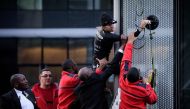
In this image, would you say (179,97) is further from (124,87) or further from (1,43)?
(1,43)

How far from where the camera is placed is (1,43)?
59.0 ft

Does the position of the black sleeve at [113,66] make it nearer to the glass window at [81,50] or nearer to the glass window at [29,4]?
the glass window at [81,50]

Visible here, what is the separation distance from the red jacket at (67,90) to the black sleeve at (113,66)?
60cm

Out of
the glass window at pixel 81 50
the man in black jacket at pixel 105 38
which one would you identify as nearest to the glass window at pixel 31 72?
the glass window at pixel 81 50

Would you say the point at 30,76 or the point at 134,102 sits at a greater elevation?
the point at 134,102

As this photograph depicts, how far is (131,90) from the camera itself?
19.6 ft

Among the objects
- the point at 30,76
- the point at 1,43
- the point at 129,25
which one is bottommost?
the point at 30,76

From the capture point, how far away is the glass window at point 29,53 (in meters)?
18.1

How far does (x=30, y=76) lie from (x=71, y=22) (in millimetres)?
2254

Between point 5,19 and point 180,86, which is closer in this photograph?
point 180,86

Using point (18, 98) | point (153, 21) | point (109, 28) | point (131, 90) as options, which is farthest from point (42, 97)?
point (153, 21)

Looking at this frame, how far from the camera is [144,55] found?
6188mm

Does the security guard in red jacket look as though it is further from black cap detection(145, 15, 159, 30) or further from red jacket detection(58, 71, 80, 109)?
red jacket detection(58, 71, 80, 109)

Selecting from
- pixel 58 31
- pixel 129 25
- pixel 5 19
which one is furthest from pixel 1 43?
pixel 129 25
